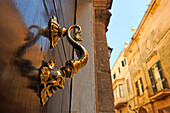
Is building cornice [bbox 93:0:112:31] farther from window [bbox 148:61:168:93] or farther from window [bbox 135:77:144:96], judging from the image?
window [bbox 135:77:144:96]

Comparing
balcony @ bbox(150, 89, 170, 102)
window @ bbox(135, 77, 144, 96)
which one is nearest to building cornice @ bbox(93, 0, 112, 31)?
balcony @ bbox(150, 89, 170, 102)

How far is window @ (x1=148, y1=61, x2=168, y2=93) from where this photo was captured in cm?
782

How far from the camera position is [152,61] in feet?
29.7

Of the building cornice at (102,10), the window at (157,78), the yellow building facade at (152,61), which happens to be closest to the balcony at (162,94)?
the yellow building facade at (152,61)

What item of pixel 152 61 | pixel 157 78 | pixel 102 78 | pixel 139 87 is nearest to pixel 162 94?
pixel 157 78

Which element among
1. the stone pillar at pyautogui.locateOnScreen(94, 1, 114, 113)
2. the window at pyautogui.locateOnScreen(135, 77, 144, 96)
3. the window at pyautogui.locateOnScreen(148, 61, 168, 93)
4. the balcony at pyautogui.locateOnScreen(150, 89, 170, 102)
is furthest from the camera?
the window at pyautogui.locateOnScreen(135, 77, 144, 96)

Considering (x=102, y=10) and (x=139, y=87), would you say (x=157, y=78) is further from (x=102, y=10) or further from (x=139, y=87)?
(x=102, y=10)

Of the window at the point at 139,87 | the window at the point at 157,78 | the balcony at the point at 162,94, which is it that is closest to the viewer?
the balcony at the point at 162,94

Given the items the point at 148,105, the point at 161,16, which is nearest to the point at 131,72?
the point at 148,105

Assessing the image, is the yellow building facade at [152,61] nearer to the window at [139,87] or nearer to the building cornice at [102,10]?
the window at [139,87]

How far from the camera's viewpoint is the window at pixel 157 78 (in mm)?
7824

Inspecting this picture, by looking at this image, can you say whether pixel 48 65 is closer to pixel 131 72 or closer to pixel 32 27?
pixel 32 27

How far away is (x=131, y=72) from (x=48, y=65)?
13.2m

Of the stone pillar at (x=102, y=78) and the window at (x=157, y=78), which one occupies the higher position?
the window at (x=157, y=78)
